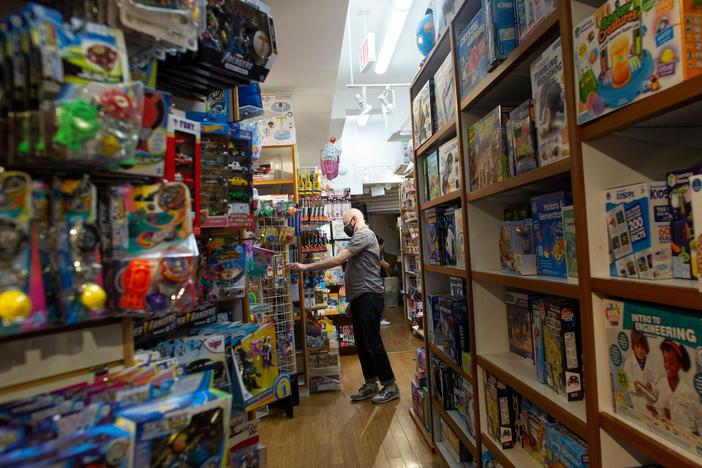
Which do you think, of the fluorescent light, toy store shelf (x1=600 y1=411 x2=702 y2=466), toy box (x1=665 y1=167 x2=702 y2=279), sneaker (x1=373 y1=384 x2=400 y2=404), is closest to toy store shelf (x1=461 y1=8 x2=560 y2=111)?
toy box (x1=665 y1=167 x2=702 y2=279)

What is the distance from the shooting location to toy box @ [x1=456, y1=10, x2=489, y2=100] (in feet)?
6.16

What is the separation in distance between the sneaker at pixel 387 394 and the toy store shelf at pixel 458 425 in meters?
1.10

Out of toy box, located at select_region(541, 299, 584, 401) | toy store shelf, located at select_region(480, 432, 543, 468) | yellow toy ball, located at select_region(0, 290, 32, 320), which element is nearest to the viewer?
yellow toy ball, located at select_region(0, 290, 32, 320)

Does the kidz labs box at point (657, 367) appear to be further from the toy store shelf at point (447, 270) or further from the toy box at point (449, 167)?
the toy box at point (449, 167)

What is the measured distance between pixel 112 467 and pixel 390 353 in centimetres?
520

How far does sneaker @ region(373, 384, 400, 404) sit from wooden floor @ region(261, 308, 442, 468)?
46mm

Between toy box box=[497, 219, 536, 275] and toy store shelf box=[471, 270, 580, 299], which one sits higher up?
toy box box=[497, 219, 536, 275]

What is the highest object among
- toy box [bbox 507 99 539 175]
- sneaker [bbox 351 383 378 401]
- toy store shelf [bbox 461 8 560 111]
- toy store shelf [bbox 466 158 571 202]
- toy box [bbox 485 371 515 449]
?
toy store shelf [bbox 461 8 560 111]

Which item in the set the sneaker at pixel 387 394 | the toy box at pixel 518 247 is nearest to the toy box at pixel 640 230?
the toy box at pixel 518 247

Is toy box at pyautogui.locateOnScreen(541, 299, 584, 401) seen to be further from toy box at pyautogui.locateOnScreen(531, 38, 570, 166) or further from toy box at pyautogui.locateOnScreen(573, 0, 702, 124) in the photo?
toy box at pyautogui.locateOnScreen(573, 0, 702, 124)

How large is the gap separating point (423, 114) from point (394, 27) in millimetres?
1567

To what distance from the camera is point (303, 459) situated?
2.99 m

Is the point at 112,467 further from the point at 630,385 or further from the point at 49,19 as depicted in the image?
the point at 630,385

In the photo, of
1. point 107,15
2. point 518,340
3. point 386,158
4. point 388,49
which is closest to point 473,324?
point 518,340
